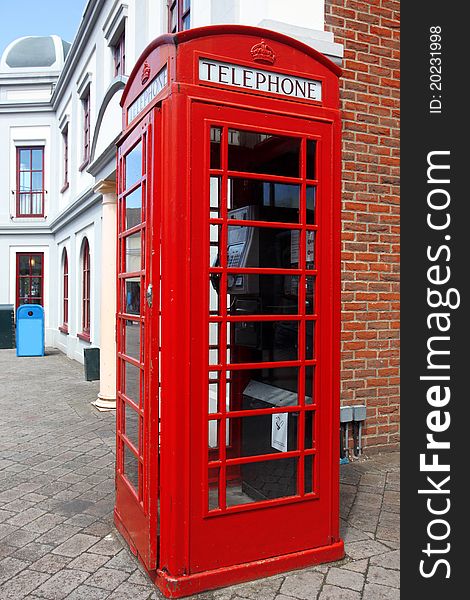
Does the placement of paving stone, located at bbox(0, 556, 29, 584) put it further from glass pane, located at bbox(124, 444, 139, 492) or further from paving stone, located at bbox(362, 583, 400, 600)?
paving stone, located at bbox(362, 583, 400, 600)

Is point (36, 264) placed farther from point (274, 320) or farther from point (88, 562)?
point (274, 320)

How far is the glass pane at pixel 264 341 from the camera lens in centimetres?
337

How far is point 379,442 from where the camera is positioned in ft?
17.7

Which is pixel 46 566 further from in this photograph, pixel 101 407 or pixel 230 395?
pixel 101 407

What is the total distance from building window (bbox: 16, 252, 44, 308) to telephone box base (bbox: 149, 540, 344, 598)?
51.0ft

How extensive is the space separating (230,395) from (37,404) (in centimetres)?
539

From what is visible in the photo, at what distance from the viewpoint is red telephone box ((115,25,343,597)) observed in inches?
117

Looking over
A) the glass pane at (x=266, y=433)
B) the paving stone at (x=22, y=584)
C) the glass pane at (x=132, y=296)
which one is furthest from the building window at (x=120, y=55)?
the paving stone at (x=22, y=584)

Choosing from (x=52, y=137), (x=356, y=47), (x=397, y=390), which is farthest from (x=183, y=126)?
(x=52, y=137)

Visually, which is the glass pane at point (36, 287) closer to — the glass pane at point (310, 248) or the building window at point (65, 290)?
the building window at point (65, 290)

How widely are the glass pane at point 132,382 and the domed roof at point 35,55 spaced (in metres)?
16.4

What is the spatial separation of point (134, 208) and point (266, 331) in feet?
3.57

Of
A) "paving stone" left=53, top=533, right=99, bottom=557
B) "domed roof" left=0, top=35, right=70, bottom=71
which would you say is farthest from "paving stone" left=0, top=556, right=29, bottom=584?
"domed roof" left=0, top=35, right=70, bottom=71

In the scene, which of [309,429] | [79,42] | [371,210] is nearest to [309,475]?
[309,429]
